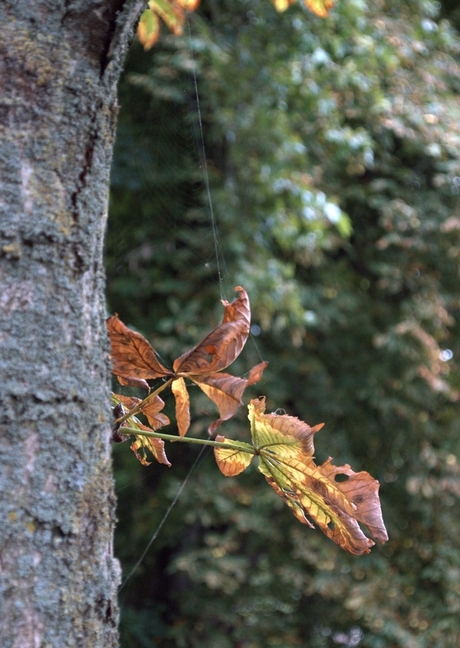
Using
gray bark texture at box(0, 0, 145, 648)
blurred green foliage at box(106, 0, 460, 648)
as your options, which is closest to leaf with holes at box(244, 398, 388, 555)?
gray bark texture at box(0, 0, 145, 648)

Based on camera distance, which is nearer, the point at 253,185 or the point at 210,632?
the point at 253,185

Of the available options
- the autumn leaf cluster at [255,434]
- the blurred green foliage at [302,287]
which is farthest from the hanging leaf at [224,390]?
the blurred green foliage at [302,287]

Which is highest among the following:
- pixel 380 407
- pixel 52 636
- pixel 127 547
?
Answer: pixel 52 636

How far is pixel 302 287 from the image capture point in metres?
3.25

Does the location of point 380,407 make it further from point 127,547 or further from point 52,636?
point 52,636

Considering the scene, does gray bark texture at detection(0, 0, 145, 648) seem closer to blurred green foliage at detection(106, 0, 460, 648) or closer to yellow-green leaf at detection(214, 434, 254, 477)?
yellow-green leaf at detection(214, 434, 254, 477)

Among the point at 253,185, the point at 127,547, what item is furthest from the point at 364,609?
the point at 253,185

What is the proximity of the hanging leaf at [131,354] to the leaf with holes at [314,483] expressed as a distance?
86 millimetres

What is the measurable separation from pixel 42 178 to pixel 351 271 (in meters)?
3.19

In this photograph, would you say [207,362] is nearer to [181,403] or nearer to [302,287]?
[181,403]

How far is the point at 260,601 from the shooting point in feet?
10.6

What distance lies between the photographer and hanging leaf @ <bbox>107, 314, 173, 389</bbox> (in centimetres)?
57

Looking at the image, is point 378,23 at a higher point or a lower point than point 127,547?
higher

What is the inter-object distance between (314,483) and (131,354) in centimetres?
18
